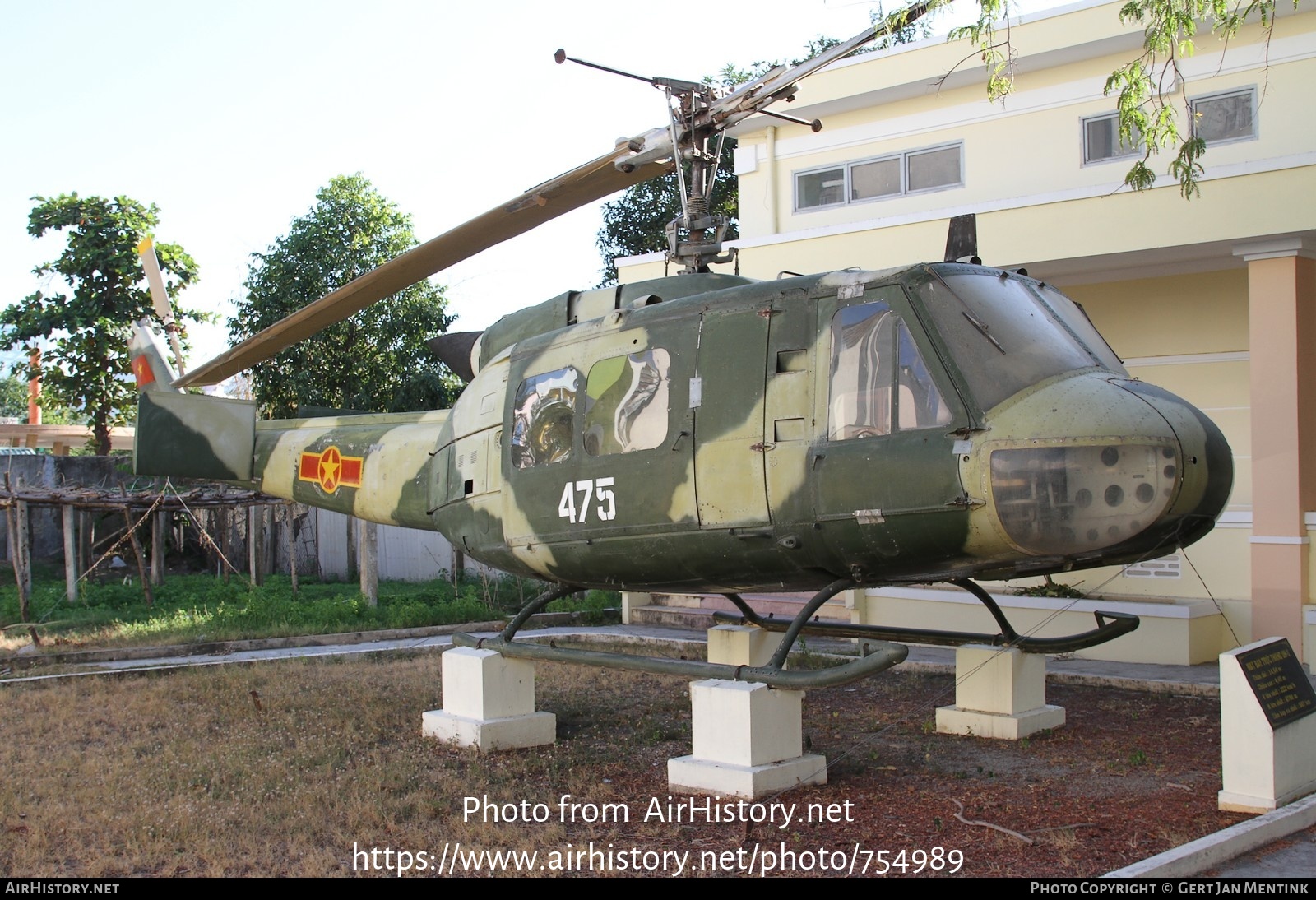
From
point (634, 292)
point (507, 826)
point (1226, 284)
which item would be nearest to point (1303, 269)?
point (1226, 284)

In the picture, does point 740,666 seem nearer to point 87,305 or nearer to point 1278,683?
point 1278,683

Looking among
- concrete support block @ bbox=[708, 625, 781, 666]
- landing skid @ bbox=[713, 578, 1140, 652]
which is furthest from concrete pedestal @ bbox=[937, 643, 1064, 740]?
concrete support block @ bbox=[708, 625, 781, 666]

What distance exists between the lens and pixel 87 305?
23000mm

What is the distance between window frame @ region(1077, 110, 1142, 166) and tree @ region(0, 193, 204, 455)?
1814 cm

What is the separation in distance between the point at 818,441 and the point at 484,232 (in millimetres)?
3266

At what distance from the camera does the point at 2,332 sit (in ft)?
76.4

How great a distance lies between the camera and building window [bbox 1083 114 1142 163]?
45.6 feet

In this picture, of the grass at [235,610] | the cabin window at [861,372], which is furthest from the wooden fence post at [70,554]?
the cabin window at [861,372]

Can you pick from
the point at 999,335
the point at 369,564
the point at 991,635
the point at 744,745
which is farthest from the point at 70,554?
the point at 999,335

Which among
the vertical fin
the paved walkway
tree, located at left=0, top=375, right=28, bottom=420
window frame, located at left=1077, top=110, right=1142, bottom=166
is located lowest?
the paved walkway

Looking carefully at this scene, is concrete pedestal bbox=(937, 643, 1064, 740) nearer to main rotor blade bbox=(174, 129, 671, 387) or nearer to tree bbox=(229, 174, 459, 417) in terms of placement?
main rotor blade bbox=(174, 129, 671, 387)

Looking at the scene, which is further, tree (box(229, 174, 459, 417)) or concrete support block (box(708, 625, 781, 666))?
tree (box(229, 174, 459, 417))

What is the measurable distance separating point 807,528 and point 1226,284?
30.1ft

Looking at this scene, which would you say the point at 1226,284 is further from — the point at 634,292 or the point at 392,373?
the point at 392,373
